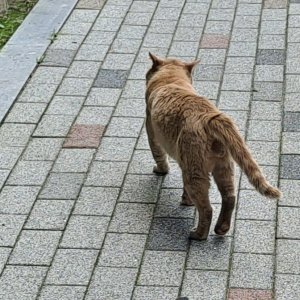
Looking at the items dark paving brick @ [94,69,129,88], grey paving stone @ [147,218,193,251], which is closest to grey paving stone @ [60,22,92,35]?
dark paving brick @ [94,69,129,88]

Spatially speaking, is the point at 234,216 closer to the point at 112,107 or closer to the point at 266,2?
the point at 112,107

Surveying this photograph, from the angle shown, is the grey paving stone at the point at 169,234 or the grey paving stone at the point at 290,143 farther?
the grey paving stone at the point at 290,143

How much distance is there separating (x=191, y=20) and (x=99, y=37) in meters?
1.00

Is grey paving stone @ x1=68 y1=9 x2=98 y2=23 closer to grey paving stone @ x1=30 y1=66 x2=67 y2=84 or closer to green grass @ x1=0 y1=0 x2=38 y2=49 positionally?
green grass @ x1=0 y1=0 x2=38 y2=49

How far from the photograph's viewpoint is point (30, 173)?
6.29 m

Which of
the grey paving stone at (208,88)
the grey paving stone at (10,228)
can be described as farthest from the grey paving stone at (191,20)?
the grey paving stone at (10,228)

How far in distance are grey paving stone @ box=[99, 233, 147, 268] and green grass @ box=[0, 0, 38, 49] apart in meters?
3.65

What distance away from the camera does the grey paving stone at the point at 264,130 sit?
21.8 ft

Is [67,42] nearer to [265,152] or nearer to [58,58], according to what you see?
[58,58]

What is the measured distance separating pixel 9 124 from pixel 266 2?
3.66 meters

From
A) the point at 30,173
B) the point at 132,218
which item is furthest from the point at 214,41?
the point at 132,218

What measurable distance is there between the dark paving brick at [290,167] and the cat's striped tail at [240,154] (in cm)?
110

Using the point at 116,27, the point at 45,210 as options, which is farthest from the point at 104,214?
the point at 116,27

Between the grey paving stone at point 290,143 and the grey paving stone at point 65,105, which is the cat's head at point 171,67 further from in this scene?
the grey paving stone at point 65,105
